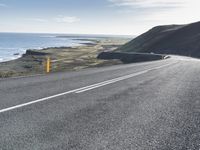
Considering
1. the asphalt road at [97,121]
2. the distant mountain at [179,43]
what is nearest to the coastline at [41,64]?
the asphalt road at [97,121]

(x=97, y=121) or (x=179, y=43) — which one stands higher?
(x=97, y=121)

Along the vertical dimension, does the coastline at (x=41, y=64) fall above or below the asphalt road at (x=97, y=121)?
below

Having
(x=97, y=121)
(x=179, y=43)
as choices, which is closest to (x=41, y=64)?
(x=179, y=43)

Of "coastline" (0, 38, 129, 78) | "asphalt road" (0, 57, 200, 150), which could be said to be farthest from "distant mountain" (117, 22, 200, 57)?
"asphalt road" (0, 57, 200, 150)

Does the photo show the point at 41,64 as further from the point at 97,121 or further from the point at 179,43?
the point at 97,121

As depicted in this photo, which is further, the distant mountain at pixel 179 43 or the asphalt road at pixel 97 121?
the distant mountain at pixel 179 43

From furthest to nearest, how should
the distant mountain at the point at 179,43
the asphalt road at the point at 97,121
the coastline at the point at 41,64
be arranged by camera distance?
the distant mountain at the point at 179,43 < the coastline at the point at 41,64 < the asphalt road at the point at 97,121

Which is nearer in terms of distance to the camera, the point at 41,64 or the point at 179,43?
the point at 41,64

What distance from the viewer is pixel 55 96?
356 inches

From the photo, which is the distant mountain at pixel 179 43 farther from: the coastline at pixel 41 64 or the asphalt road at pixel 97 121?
the asphalt road at pixel 97 121

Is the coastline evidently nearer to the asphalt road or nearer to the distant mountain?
the asphalt road

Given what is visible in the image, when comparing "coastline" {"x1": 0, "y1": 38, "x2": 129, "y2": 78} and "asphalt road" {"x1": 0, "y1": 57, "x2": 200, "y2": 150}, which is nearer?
"asphalt road" {"x1": 0, "y1": 57, "x2": 200, "y2": 150}

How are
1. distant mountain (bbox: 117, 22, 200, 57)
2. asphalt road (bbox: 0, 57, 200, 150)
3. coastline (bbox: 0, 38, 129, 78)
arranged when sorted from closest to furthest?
asphalt road (bbox: 0, 57, 200, 150), coastline (bbox: 0, 38, 129, 78), distant mountain (bbox: 117, 22, 200, 57)

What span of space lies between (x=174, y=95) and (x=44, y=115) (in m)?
5.18
